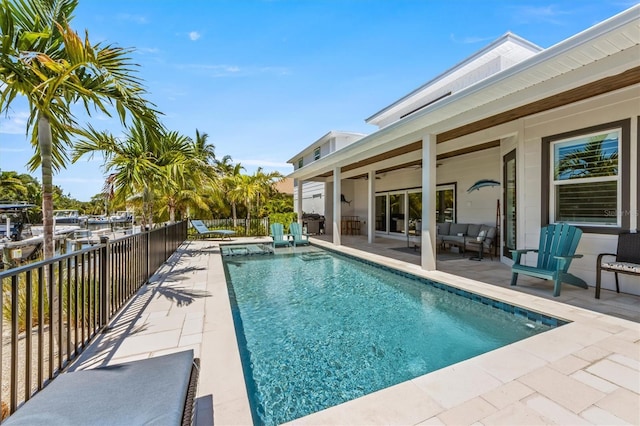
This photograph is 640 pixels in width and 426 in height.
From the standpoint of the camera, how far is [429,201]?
654 cm

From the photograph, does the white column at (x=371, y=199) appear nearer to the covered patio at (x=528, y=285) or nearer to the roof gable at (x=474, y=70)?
the covered patio at (x=528, y=285)

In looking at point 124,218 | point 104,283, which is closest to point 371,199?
point 104,283

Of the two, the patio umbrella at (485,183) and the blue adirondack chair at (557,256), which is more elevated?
the patio umbrella at (485,183)

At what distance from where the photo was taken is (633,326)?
3.48 m

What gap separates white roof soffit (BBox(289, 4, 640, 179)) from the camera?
3123mm

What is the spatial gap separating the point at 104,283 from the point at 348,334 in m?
3.10

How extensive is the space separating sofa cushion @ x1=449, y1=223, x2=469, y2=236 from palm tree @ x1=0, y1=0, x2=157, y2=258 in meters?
9.01

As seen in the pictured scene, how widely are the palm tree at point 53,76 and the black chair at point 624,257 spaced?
7.06 meters

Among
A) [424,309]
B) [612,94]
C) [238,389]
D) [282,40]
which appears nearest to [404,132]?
[612,94]

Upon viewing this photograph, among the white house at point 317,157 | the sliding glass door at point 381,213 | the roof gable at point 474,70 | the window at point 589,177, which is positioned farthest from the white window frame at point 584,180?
the white house at point 317,157

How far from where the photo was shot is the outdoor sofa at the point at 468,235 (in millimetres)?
8078

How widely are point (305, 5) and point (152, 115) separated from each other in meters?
5.55

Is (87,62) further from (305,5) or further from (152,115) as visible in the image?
(305,5)

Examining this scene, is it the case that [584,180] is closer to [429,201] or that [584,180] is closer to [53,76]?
[429,201]
